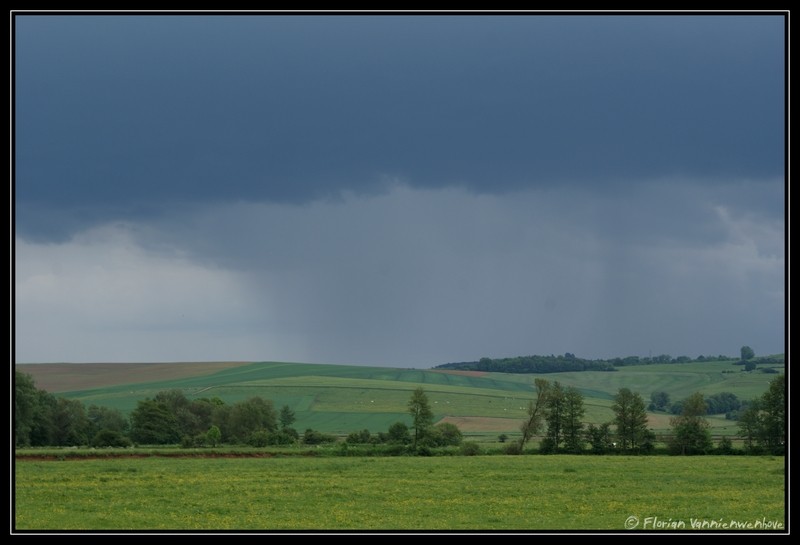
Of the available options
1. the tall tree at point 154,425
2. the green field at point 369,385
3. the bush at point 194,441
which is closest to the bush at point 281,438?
the bush at point 194,441

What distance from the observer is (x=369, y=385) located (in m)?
149

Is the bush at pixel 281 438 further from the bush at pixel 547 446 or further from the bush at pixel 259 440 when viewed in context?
the bush at pixel 547 446

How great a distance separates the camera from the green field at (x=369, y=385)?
124312 mm

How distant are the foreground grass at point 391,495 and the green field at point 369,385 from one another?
66.0m

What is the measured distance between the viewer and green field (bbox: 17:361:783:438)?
4894 inches

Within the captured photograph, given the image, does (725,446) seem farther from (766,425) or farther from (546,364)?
(546,364)

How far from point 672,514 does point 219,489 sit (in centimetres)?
1786

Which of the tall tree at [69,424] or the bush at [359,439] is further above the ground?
the tall tree at [69,424]

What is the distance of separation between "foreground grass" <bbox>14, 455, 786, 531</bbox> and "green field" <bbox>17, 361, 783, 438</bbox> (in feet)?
217

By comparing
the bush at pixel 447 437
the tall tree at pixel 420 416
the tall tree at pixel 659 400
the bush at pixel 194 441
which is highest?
the tall tree at pixel 420 416

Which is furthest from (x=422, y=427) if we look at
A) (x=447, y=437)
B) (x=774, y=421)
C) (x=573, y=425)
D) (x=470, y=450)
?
(x=774, y=421)

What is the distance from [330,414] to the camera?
122 m

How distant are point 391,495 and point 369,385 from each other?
11672 cm
